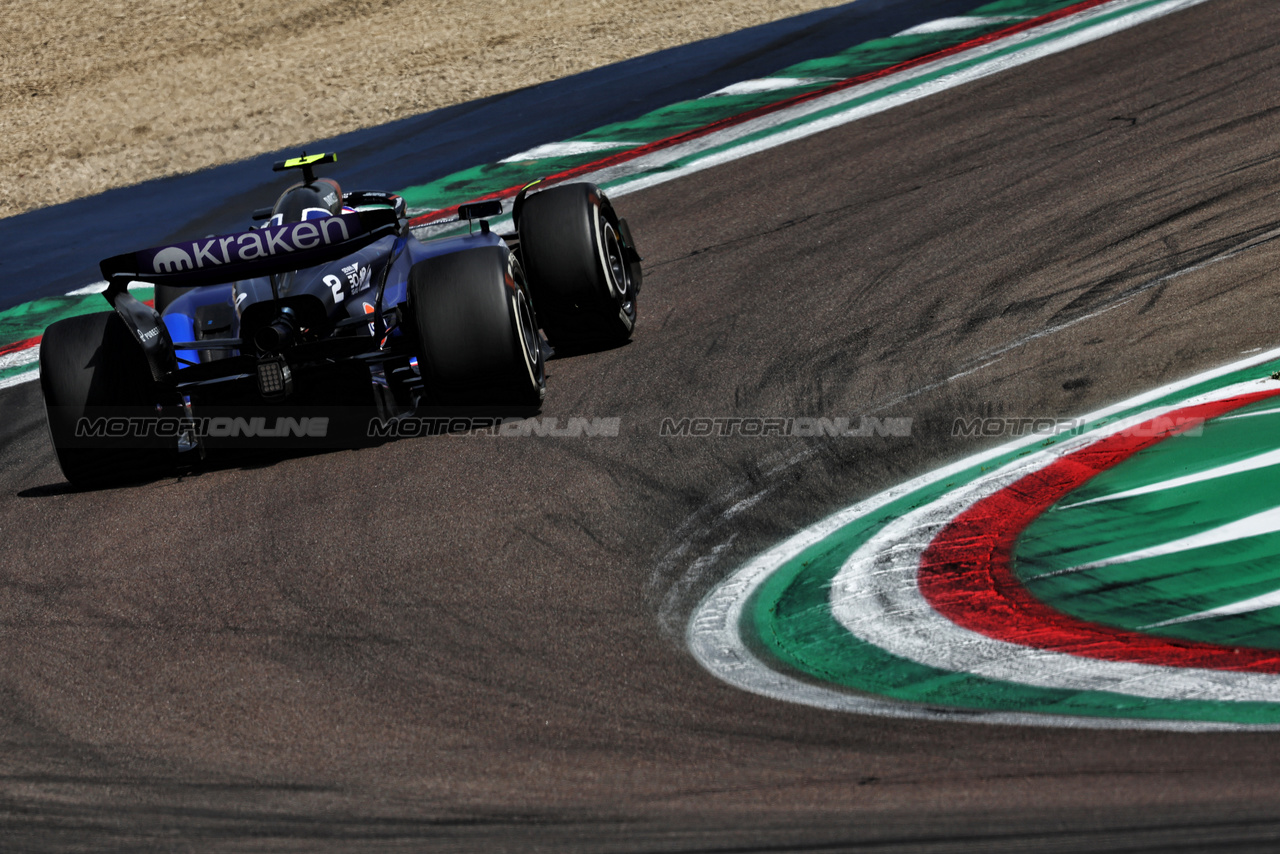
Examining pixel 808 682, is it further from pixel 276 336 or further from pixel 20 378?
pixel 20 378

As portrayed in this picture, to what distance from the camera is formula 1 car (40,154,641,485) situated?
21.5ft

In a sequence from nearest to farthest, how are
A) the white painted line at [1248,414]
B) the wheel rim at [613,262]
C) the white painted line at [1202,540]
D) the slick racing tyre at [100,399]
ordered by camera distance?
the white painted line at [1202,540]
the white painted line at [1248,414]
the slick racing tyre at [100,399]
the wheel rim at [613,262]

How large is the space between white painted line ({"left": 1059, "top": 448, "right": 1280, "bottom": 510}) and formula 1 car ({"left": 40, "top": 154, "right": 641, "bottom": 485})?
112 inches

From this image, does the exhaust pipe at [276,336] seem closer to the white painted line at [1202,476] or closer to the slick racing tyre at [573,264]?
the slick racing tyre at [573,264]

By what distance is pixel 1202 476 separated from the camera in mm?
5266

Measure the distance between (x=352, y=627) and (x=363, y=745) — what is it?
1.00 metres

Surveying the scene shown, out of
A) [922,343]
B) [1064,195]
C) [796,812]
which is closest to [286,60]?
[1064,195]

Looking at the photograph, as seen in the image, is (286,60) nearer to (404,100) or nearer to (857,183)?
(404,100)

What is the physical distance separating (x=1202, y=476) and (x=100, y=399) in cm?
500

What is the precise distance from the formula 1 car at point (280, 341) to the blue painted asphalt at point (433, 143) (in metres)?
5.57

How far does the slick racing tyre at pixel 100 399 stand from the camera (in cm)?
675

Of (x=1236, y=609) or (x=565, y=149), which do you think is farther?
(x=565, y=149)

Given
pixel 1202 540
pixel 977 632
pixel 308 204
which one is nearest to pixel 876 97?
pixel 308 204

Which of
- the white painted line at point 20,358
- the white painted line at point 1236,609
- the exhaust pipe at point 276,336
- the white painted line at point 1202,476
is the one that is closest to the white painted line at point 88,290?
the white painted line at point 20,358
